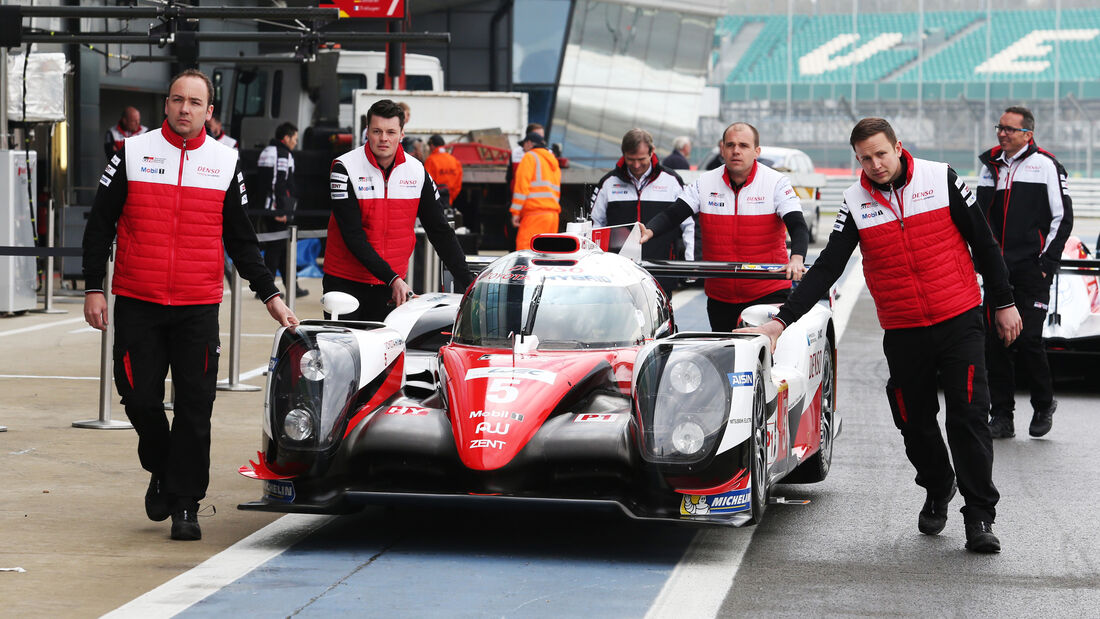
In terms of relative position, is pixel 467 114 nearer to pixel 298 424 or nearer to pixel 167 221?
pixel 167 221

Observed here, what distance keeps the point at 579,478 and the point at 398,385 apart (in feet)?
3.95

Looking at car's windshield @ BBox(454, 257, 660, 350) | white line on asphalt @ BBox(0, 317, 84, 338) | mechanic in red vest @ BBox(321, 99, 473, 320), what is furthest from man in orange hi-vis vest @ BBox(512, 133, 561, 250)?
car's windshield @ BBox(454, 257, 660, 350)

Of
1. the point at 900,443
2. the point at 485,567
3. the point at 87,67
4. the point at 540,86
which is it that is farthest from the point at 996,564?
the point at 540,86

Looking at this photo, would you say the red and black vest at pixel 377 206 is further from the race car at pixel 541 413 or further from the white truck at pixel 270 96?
the white truck at pixel 270 96

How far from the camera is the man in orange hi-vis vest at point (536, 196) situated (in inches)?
679

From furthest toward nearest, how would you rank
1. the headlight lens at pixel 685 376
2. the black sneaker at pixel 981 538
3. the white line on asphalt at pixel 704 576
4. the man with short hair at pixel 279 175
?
the man with short hair at pixel 279 175 < the black sneaker at pixel 981 538 < the headlight lens at pixel 685 376 < the white line on asphalt at pixel 704 576

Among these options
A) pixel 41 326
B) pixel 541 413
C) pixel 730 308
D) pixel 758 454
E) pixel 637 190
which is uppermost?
pixel 637 190

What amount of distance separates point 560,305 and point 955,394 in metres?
1.68

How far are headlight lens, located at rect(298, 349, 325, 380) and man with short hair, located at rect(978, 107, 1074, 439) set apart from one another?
4.73m

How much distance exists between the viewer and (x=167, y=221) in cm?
616

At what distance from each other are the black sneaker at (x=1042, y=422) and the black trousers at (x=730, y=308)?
2.12 metres

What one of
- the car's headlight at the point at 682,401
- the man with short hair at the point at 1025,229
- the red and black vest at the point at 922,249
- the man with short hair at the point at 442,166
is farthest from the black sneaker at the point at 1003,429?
the man with short hair at the point at 442,166

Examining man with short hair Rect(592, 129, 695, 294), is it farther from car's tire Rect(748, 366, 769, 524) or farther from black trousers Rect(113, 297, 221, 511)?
black trousers Rect(113, 297, 221, 511)

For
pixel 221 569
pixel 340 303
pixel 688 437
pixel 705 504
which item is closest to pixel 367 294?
pixel 340 303
